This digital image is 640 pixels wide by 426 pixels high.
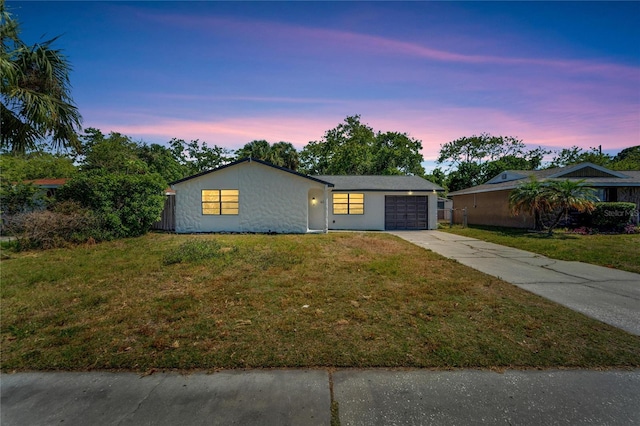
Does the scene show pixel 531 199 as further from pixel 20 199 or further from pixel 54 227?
pixel 20 199

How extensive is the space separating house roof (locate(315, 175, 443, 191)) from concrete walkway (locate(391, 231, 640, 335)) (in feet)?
25.9

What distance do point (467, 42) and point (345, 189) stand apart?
30.0 feet

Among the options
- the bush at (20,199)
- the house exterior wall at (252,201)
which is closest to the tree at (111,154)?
the bush at (20,199)

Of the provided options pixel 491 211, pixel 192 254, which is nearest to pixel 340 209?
pixel 192 254

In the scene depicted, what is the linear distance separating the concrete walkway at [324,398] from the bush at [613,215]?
16.9m

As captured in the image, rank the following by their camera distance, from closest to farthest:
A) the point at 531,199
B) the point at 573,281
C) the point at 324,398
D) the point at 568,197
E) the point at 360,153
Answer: the point at 324,398 → the point at 573,281 → the point at 568,197 → the point at 531,199 → the point at 360,153

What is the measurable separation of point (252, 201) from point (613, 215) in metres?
19.2

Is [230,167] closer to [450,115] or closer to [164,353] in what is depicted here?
[164,353]

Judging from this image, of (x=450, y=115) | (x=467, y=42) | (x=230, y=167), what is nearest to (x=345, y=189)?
(x=230, y=167)

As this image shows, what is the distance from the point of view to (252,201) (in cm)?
1402

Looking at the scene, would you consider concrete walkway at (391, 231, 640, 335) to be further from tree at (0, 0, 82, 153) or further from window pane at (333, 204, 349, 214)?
tree at (0, 0, 82, 153)

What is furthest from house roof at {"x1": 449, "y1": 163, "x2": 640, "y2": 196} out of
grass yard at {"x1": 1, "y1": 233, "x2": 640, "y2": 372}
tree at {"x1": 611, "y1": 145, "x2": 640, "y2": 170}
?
tree at {"x1": 611, "y1": 145, "x2": 640, "y2": 170}

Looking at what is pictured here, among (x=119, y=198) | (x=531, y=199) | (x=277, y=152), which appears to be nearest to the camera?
(x=119, y=198)

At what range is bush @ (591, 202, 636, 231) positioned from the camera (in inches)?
546
